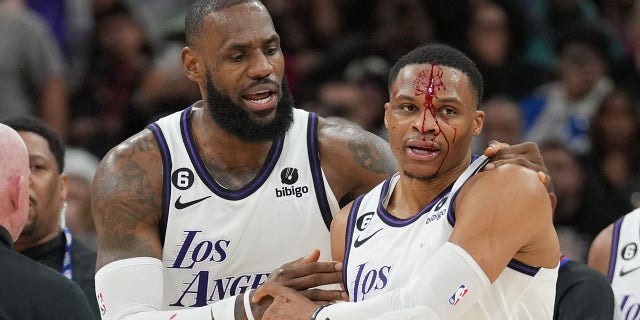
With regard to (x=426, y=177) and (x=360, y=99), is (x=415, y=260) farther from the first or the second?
(x=360, y=99)

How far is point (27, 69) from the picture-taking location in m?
9.90

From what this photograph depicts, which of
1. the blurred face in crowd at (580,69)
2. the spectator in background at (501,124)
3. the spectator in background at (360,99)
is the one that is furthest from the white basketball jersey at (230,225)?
the blurred face in crowd at (580,69)

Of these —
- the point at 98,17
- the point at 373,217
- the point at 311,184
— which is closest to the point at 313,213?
the point at 311,184

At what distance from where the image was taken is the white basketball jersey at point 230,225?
5750mm

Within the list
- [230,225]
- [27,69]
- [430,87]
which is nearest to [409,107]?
[430,87]

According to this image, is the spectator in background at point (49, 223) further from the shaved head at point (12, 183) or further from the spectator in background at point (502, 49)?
the spectator in background at point (502, 49)

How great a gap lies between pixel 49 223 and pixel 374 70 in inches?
168

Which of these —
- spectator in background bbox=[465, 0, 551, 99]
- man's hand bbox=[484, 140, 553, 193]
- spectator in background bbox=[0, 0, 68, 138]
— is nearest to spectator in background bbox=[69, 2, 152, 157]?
spectator in background bbox=[0, 0, 68, 138]

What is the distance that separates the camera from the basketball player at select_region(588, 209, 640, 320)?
5965mm

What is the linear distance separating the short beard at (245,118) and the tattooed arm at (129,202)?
1.16 feet

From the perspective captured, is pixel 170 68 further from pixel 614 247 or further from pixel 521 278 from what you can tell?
pixel 521 278

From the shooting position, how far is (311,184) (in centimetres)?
587

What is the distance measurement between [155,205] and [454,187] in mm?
1595

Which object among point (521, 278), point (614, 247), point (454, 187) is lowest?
point (614, 247)
